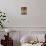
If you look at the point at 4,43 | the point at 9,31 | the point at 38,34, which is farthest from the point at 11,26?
the point at 38,34

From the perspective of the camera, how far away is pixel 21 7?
4.02m

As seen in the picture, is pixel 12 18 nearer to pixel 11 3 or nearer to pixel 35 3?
pixel 11 3

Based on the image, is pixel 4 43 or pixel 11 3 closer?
pixel 4 43

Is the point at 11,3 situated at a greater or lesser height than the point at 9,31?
greater

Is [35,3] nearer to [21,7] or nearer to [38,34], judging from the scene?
[21,7]

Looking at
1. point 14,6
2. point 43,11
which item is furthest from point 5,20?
point 43,11

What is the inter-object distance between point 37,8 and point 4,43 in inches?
52.3

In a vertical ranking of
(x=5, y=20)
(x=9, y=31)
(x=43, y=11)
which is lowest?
(x=9, y=31)

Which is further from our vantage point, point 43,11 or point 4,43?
point 43,11

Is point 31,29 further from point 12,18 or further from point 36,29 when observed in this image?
point 12,18

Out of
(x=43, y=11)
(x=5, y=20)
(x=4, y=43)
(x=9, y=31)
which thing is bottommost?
(x=4, y=43)

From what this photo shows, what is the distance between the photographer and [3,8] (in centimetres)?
400

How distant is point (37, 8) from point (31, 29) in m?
0.61

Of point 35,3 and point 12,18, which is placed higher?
point 35,3
